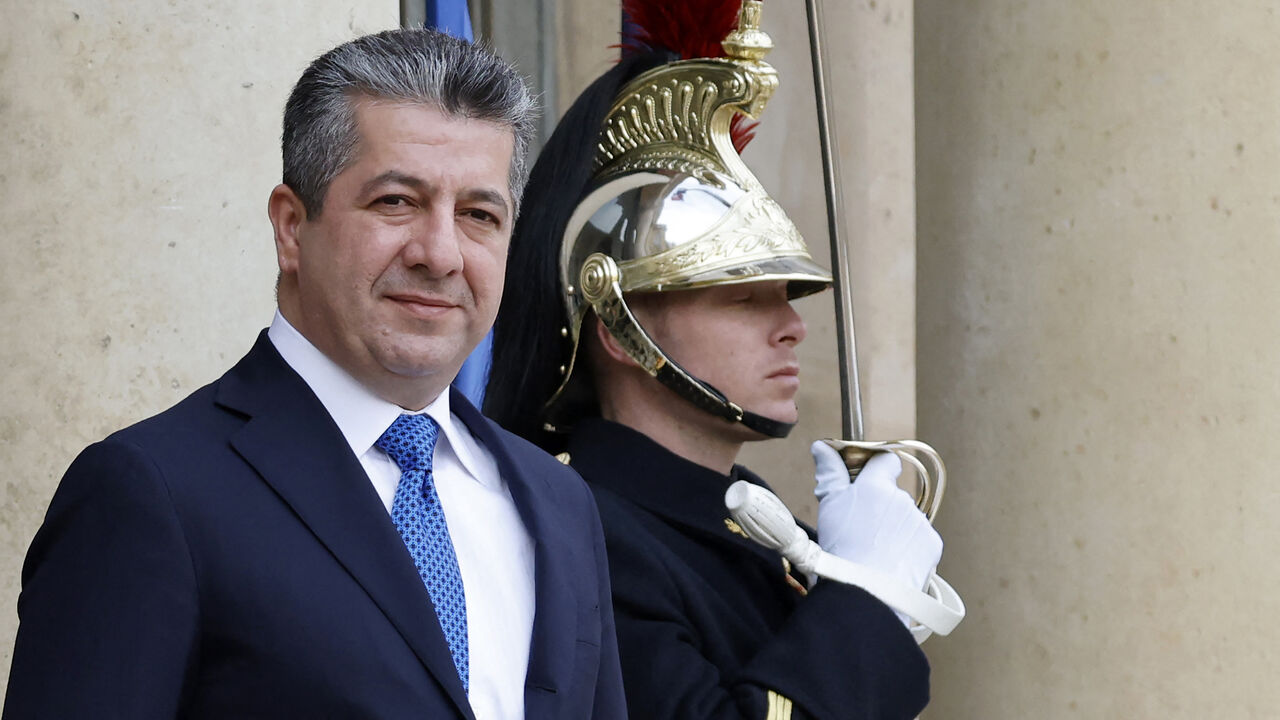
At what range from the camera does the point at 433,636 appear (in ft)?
5.51

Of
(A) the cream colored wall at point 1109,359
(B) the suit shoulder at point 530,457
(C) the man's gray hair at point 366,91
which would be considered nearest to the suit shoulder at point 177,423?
(C) the man's gray hair at point 366,91

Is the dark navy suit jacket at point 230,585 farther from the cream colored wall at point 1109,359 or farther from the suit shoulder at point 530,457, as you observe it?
the cream colored wall at point 1109,359

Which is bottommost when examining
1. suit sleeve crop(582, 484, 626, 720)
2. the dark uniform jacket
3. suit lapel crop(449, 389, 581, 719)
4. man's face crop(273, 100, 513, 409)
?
the dark uniform jacket

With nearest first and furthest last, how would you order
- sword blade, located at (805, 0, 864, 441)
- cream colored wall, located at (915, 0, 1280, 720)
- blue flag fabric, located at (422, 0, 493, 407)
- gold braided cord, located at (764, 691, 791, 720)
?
gold braided cord, located at (764, 691, 791, 720), sword blade, located at (805, 0, 864, 441), blue flag fabric, located at (422, 0, 493, 407), cream colored wall, located at (915, 0, 1280, 720)

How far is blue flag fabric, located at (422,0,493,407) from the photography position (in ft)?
11.4

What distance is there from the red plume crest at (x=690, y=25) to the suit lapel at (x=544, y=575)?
1.42 metres

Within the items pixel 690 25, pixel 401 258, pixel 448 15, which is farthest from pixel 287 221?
pixel 448 15

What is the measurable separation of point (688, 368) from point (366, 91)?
1210 millimetres

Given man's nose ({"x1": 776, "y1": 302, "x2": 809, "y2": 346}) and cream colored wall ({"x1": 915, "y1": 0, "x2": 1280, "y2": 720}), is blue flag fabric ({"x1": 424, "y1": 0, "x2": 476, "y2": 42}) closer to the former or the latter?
man's nose ({"x1": 776, "y1": 302, "x2": 809, "y2": 346})

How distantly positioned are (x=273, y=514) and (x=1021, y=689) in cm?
280

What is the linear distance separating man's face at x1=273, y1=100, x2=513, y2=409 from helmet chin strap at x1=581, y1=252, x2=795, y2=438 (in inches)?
42.5

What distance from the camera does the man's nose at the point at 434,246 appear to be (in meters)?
1.81

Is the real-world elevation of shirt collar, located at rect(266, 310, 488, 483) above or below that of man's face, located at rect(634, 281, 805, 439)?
above

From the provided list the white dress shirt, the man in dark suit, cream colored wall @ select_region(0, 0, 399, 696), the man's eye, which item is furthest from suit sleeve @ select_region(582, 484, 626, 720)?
cream colored wall @ select_region(0, 0, 399, 696)
